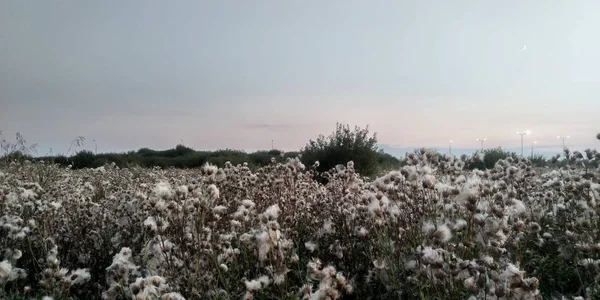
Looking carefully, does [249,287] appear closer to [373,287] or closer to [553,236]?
[373,287]

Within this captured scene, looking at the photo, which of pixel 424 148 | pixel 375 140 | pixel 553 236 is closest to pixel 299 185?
pixel 424 148

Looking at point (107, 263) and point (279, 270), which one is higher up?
point (279, 270)

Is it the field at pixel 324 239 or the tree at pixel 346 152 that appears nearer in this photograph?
the field at pixel 324 239

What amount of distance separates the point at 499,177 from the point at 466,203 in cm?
258

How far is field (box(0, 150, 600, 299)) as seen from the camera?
3127 millimetres

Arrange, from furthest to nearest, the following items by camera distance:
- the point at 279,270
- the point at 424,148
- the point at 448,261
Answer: the point at 424,148 → the point at 279,270 → the point at 448,261

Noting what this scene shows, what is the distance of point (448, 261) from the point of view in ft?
9.93

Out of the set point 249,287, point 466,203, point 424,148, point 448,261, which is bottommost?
point 249,287

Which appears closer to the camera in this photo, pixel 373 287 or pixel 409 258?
pixel 409 258

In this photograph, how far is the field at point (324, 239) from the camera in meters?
3.13

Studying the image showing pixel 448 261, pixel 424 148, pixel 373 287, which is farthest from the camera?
pixel 424 148

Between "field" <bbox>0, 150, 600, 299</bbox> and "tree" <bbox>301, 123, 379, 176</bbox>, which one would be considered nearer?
"field" <bbox>0, 150, 600, 299</bbox>

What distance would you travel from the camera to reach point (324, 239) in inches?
206

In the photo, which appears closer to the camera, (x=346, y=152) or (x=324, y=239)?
(x=324, y=239)
